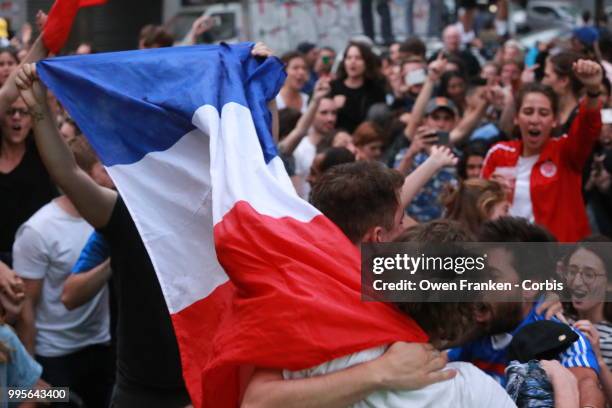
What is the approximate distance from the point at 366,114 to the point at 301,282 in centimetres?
685

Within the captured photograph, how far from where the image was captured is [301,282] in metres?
2.84

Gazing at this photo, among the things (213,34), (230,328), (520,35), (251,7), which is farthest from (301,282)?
(520,35)

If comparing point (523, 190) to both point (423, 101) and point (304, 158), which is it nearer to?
point (423, 101)

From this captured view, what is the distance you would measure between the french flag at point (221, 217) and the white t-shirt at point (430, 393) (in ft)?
0.13

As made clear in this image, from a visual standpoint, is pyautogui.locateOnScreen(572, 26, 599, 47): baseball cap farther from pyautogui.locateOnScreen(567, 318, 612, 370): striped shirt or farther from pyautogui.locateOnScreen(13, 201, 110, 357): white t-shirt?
pyautogui.locateOnScreen(567, 318, 612, 370): striped shirt

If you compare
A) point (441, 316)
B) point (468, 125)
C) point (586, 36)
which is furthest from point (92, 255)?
point (586, 36)

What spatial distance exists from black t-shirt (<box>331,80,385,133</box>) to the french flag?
Answer: 563 cm

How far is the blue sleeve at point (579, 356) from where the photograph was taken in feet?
11.8

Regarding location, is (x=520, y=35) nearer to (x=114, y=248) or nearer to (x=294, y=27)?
(x=294, y=27)

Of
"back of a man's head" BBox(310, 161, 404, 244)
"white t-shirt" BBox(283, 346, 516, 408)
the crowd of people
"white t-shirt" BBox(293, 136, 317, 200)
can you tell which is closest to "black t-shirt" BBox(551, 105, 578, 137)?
the crowd of people

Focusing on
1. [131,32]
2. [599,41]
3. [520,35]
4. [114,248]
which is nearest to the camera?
[114,248]

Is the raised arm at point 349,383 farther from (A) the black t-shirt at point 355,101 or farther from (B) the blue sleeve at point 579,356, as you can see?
(A) the black t-shirt at point 355,101

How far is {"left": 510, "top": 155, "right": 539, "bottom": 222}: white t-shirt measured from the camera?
21.3ft

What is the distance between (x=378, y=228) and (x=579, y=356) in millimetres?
962
